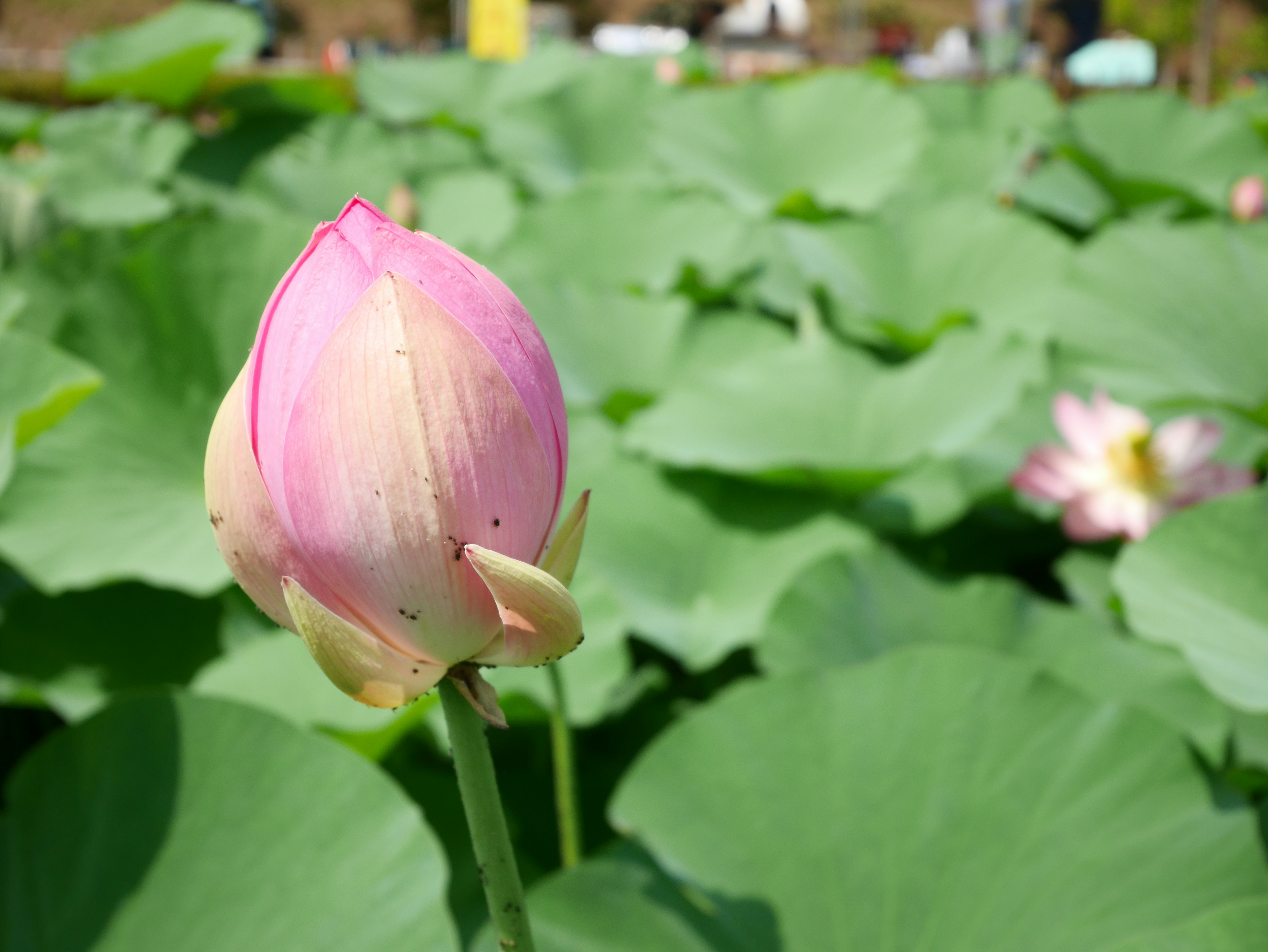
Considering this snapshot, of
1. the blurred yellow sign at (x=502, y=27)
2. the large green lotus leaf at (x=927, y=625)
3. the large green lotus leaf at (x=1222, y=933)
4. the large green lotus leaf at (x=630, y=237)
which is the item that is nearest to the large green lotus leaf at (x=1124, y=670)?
the large green lotus leaf at (x=927, y=625)

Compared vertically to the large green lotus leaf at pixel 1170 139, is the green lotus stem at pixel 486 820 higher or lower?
higher

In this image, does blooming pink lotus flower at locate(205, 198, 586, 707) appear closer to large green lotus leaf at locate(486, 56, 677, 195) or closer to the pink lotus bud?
the pink lotus bud

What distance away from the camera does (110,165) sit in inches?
70.8

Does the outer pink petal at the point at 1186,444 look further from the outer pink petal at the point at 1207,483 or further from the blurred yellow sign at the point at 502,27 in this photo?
the blurred yellow sign at the point at 502,27

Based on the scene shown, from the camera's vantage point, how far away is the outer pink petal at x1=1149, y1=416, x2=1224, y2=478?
0.87 meters

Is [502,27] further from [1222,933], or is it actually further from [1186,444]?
[1222,933]

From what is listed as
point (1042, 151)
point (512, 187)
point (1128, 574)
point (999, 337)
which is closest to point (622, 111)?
point (512, 187)

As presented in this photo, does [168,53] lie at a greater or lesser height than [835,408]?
greater

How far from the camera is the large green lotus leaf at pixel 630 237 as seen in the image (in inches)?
52.6

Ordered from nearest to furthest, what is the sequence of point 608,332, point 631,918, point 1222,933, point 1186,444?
point 1222,933, point 631,918, point 1186,444, point 608,332

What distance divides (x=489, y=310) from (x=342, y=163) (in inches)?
56.7

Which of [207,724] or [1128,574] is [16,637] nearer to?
[207,724]

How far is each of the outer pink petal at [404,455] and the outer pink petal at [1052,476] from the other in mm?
712

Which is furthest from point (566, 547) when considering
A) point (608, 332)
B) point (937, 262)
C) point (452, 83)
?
point (452, 83)
